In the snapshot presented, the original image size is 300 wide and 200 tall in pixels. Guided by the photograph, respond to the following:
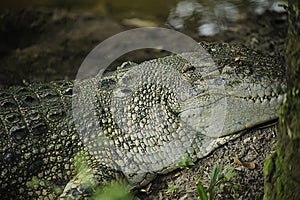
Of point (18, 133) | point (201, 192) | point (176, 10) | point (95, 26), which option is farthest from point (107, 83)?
point (176, 10)

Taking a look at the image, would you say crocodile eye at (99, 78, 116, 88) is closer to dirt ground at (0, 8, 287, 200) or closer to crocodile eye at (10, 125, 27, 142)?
crocodile eye at (10, 125, 27, 142)

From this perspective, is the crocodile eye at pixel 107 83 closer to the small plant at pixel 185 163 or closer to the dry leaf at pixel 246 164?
the small plant at pixel 185 163

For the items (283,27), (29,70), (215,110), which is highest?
(215,110)

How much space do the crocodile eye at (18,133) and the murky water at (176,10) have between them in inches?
109

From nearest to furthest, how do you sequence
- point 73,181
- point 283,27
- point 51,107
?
point 73,181, point 51,107, point 283,27

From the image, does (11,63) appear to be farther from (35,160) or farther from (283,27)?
(283,27)

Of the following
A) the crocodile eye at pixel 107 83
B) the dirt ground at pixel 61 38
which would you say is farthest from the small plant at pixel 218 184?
the dirt ground at pixel 61 38

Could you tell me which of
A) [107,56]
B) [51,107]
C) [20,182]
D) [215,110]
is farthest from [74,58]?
[215,110]

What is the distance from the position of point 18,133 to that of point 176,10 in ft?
11.4

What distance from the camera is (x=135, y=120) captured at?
11.9 ft

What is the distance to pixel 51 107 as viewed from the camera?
3801 millimetres

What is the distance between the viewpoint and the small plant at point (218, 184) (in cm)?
297

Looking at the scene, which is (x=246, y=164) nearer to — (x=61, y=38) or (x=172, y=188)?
(x=172, y=188)

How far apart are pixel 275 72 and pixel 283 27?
7.91ft
